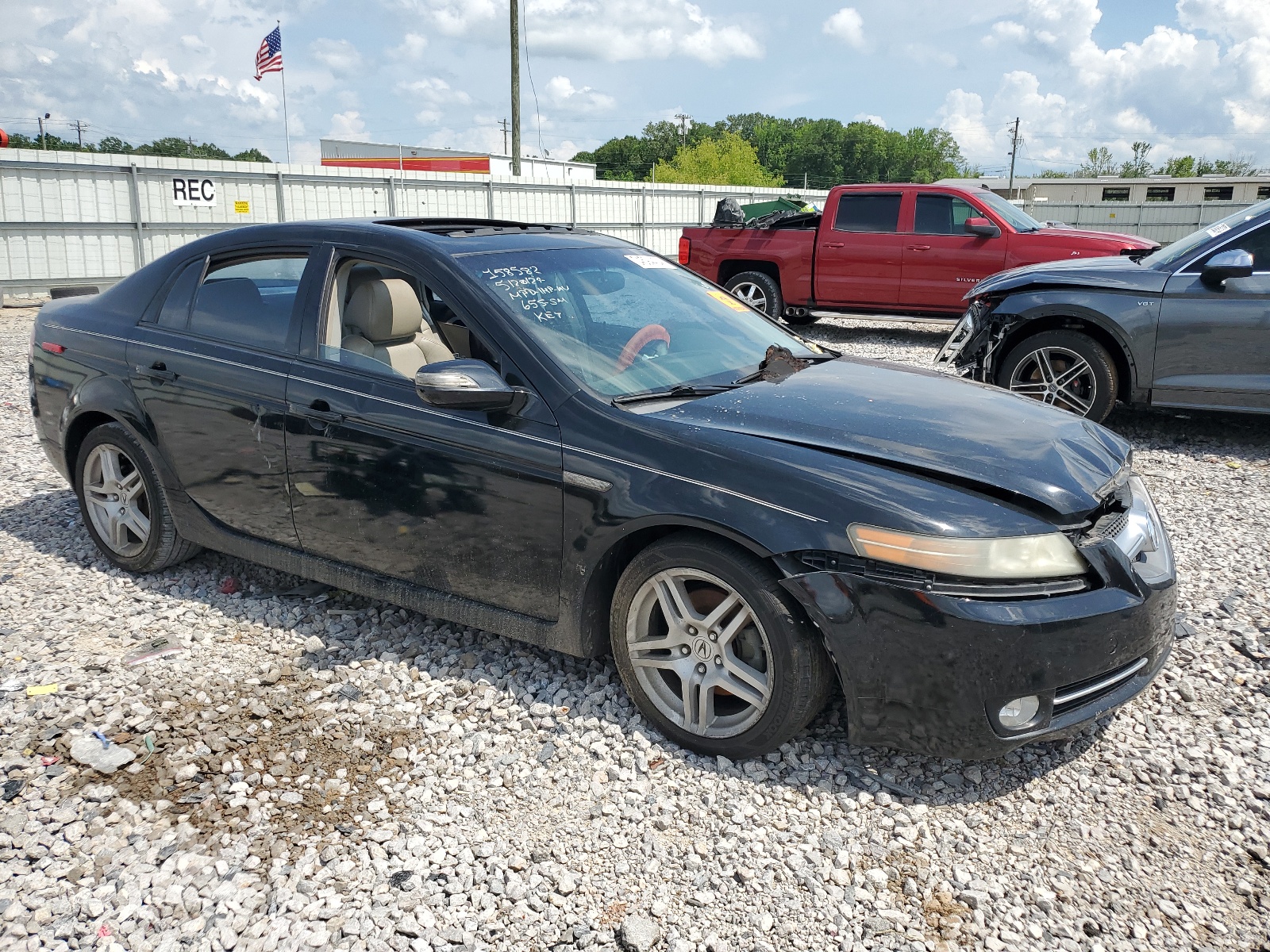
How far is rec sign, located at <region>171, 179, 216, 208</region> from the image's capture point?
17203 mm

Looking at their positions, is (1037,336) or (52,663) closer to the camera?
(52,663)

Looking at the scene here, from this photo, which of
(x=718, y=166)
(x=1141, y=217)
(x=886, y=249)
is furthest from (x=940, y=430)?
(x=718, y=166)

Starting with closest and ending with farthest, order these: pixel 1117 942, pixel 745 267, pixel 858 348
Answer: pixel 1117 942 < pixel 858 348 < pixel 745 267

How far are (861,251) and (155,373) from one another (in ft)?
31.8

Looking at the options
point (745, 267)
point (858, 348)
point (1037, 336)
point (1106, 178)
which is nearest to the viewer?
point (1037, 336)

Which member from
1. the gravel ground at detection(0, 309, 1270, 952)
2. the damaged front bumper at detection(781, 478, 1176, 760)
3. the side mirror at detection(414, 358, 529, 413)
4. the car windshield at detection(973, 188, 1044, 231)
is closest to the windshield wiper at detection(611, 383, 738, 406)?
the side mirror at detection(414, 358, 529, 413)

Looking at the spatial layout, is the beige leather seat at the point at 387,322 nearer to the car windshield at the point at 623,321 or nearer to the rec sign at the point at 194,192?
the car windshield at the point at 623,321

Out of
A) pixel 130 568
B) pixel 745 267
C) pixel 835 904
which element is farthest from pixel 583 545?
pixel 745 267

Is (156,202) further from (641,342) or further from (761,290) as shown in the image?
(641,342)

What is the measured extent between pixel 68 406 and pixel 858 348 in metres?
9.24

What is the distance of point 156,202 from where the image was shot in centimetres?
1702

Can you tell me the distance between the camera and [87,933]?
7.84ft

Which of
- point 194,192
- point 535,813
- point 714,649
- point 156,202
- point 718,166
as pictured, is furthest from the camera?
point 718,166

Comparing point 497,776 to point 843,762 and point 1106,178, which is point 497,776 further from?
point 1106,178
